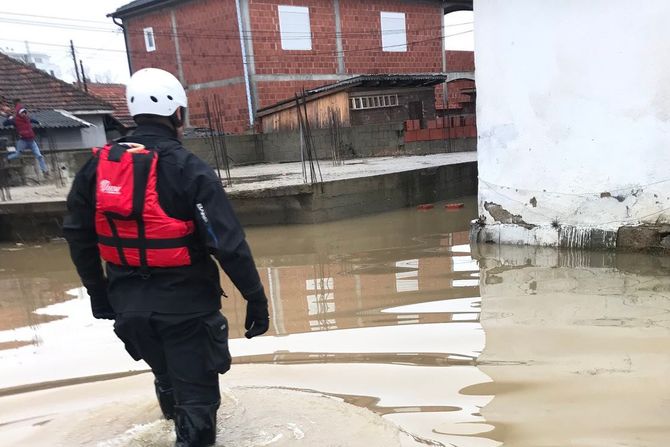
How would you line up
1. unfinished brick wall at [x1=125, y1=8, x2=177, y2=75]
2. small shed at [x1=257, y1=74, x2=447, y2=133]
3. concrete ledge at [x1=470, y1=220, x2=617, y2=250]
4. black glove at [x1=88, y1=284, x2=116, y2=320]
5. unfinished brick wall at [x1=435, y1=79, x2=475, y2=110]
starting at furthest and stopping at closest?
unfinished brick wall at [x1=435, y1=79, x2=475, y2=110] → unfinished brick wall at [x1=125, y1=8, x2=177, y2=75] → small shed at [x1=257, y1=74, x2=447, y2=133] → concrete ledge at [x1=470, y1=220, x2=617, y2=250] → black glove at [x1=88, y1=284, x2=116, y2=320]

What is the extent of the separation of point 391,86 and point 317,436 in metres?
14.8

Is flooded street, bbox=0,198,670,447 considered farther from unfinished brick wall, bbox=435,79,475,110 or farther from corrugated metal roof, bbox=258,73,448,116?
unfinished brick wall, bbox=435,79,475,110

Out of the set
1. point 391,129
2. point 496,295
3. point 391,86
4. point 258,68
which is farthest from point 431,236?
point 258,68

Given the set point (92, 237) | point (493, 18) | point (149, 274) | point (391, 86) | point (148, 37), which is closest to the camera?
point (149, 274)

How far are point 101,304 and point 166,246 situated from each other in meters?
0.54

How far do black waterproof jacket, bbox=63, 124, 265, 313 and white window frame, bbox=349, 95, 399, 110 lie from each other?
13445 mm

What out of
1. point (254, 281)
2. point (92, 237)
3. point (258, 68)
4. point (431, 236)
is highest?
point (258, 68)

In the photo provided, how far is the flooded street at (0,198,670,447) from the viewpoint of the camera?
2.22 metres

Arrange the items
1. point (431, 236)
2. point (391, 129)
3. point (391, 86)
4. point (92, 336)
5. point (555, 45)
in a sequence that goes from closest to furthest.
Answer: point (92, 336)
point (555, 45)
point (431, 236)
point (391, 129)
point (391, 86)

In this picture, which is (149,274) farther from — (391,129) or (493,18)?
(391,129)

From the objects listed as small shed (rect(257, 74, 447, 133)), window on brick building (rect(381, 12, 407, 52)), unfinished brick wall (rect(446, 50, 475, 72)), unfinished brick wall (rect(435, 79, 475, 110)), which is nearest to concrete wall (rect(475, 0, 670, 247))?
small shed (rect(257, 74, 447, 133))

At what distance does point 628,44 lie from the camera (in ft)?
14.3

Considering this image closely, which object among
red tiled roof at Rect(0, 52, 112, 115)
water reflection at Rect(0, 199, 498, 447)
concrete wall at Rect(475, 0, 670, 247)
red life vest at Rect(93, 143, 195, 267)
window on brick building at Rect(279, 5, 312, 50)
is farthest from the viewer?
window on brick building at Rect(279, 5, 312, 50)

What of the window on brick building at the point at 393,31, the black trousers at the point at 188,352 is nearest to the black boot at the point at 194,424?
the black trousers at the point at 188,352
